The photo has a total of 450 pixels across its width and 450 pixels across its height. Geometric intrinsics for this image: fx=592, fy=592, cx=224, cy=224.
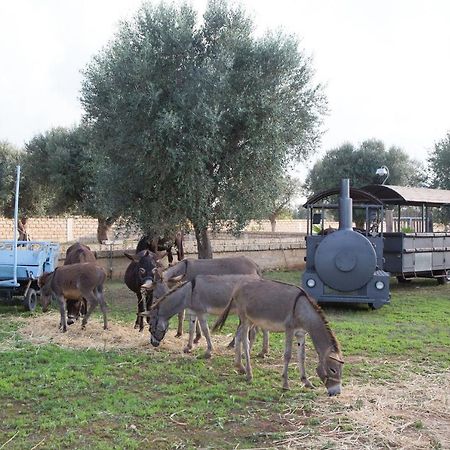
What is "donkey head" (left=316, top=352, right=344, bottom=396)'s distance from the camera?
22.9 feet

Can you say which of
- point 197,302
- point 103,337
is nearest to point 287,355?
point 197,302

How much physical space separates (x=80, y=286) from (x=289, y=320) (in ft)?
16.1

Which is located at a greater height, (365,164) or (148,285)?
(365,164)

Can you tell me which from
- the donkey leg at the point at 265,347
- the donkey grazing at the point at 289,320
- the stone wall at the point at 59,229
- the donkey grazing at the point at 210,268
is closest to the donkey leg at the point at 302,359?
the donkey grazing at the point at 289,320

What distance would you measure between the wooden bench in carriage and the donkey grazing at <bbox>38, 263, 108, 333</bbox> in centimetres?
209

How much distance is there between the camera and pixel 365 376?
26.3 ft

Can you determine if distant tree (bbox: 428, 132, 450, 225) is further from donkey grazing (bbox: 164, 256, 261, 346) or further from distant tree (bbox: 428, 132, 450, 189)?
donkey grazing (bbox: 164, 256, 261, 346)

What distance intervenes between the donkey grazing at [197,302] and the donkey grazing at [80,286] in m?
1.99

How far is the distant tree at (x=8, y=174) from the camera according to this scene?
99.5 feet

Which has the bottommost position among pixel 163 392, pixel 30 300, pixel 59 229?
pixel 163 392

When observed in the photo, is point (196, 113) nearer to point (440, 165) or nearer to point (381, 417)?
point (381, 417)

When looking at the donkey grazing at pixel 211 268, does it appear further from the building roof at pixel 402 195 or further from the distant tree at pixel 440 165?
the distant tree at pixel 440 165

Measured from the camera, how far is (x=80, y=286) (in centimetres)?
1098

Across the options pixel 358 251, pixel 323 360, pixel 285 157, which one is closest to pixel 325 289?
pixel 358 251
